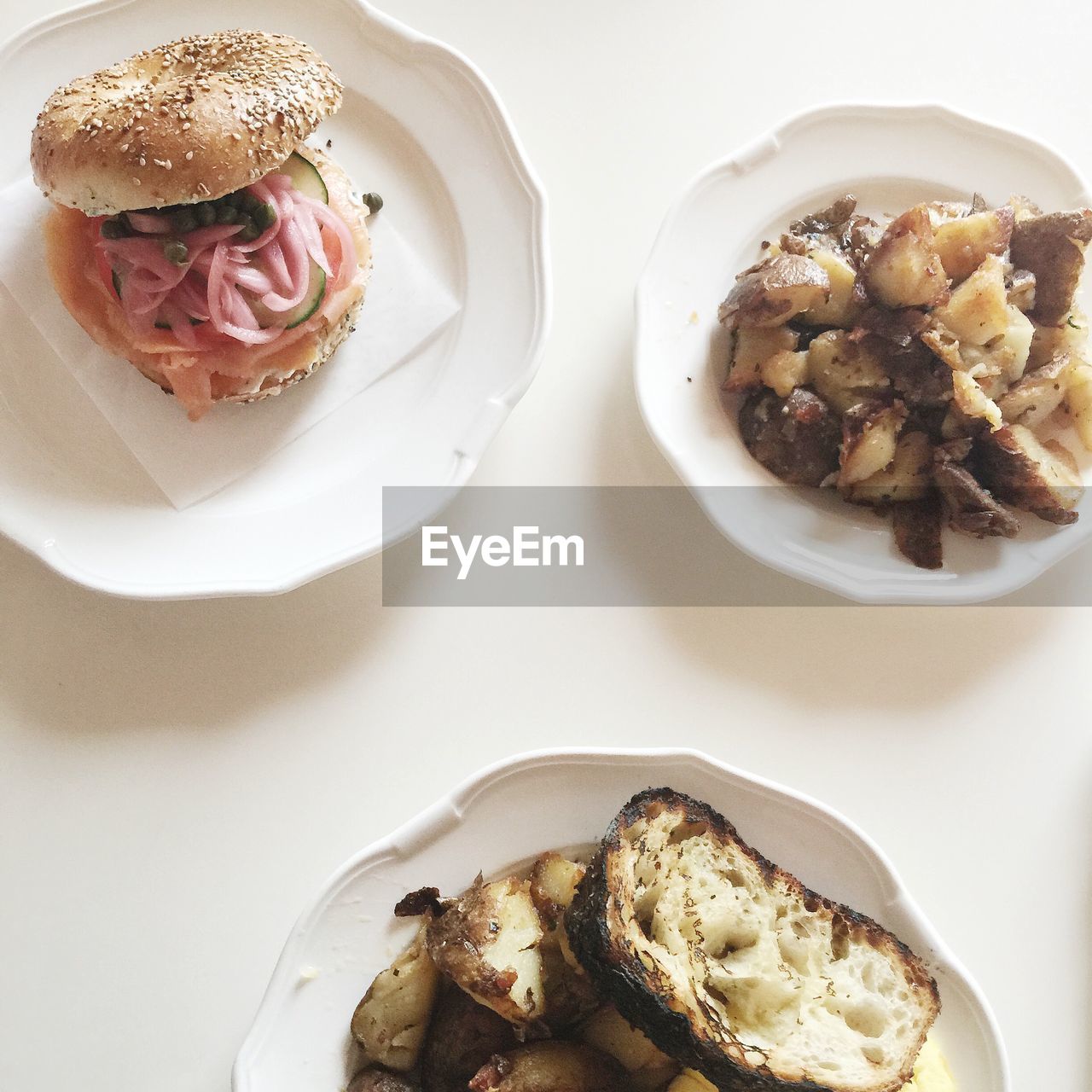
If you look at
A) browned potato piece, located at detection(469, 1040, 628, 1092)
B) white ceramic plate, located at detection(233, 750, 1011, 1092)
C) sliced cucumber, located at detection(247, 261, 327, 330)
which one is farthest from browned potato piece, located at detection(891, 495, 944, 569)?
sliced cucumber, located at detection(247, 261, 327, 330)

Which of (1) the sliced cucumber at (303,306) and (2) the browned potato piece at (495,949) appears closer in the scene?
(2) the browned potato piece at (495,949)

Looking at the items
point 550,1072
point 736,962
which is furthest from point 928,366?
point 550,1072

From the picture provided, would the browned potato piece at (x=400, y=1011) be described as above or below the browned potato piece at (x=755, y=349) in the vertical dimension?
below

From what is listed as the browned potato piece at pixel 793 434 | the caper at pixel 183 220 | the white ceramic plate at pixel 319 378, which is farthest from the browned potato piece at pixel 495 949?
the caper at pixel 183 220

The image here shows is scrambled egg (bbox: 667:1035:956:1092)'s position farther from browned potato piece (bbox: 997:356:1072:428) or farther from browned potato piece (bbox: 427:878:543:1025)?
browned potato piece (bbox: 997:356:1072:428)

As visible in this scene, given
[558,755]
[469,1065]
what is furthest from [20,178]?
[469,1065]

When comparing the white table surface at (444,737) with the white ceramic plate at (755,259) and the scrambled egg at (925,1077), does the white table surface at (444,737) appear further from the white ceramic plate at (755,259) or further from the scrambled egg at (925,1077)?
the scrambled egg at (925,1077)
